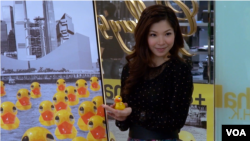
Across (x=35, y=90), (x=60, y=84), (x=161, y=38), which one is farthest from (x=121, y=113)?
(x=35, y=90)

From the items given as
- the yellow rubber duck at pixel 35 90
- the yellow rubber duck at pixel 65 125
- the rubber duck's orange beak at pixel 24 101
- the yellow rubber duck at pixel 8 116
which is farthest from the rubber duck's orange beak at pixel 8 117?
the yellow rubber duck at pixel 65 125

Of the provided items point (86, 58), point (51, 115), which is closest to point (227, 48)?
point (86, 58)

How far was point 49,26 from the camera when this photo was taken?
7.18ft

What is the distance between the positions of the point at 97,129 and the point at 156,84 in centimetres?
101

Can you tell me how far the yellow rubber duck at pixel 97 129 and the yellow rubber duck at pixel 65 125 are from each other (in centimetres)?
13

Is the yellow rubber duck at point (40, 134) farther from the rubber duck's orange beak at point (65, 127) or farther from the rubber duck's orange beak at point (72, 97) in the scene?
the rubber duck's orange beak at point (72, 97)

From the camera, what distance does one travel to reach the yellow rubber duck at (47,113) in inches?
88.0

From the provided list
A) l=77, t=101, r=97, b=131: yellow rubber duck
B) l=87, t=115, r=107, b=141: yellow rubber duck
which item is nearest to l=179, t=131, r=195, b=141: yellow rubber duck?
l=87, t=115, r=107, b=141: yellow rubber duck

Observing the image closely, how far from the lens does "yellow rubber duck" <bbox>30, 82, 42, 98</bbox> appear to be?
2.22m

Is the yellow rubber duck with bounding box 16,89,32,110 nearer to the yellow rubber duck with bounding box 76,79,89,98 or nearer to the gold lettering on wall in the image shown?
the yellow rubber duck with bounding box 76,79,89,98

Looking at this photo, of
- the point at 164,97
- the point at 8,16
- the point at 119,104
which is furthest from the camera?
the point at 8,16

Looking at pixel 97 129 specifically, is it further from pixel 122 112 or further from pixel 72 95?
pixel 122 112

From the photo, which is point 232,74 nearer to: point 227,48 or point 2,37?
point 227,48

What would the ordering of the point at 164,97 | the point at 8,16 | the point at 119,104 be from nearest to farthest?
the point at 164,97 → the point at 119,104 → the point at 8,16
